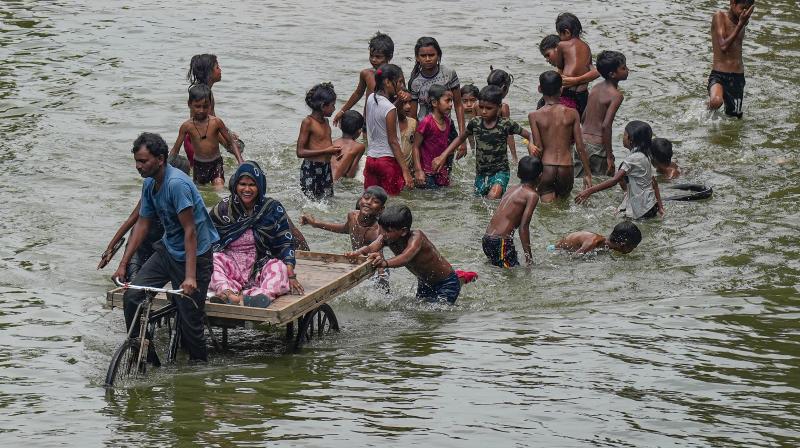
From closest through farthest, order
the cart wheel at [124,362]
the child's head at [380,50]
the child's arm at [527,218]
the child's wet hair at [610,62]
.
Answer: the cart wheel at [124,362] → the child's arm at [527,218] → the child's wet hair at [610,62] → the child's head at [380,50]

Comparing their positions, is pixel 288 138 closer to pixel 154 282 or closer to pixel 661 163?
pixel 661 163

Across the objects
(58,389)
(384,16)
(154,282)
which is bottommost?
(58,389)

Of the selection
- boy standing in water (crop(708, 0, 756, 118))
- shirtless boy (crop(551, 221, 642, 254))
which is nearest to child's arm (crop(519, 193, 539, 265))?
shirtless boy (crop(551, 221, 642, 254))

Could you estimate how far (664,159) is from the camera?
1396cm

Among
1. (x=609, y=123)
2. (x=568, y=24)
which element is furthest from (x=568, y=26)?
(x=609, y=123)

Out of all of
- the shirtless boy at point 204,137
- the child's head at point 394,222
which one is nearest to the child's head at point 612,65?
the shirtless boy at point 204,137

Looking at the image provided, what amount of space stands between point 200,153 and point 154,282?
15.7 ft

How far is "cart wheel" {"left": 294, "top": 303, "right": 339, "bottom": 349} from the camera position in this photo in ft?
29.6

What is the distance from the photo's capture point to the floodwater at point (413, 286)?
756 centimetres

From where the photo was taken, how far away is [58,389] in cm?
804

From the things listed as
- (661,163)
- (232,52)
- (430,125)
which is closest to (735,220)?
(661,163)

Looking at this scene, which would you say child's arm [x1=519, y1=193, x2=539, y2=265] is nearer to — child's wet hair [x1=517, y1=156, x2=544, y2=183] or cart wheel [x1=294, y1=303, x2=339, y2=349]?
child's wet hair [x1=517, y1=156, x2=544, y2=183]

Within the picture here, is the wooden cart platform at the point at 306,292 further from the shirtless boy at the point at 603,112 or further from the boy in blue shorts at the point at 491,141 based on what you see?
the shirtless boy at the point at 603,112

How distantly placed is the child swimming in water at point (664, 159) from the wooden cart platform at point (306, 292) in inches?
222
